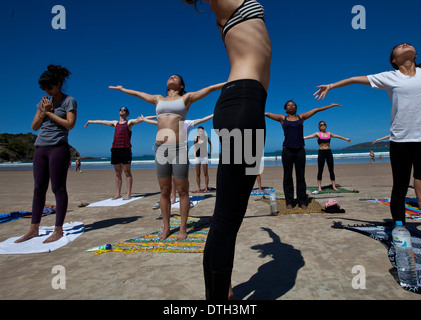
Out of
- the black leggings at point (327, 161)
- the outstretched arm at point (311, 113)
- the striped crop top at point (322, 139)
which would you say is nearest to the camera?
the outstretched arm at point (311, 113)

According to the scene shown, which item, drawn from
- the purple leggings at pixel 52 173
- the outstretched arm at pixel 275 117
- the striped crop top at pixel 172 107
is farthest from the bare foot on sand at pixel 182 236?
the outstretched arm at pixel 275 117

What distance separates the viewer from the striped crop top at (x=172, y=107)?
380 cm

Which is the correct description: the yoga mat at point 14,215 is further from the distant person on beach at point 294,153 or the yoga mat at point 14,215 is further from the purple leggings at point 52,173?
the distant person on beach at point 294,153

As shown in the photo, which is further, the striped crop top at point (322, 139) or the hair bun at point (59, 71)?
the striped crop top at point (322, 139)

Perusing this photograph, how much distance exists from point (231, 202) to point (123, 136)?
7.18 meters

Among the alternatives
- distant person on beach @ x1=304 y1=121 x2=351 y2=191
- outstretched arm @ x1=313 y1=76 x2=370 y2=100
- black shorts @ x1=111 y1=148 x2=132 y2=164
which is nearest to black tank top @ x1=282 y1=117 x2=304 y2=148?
outstretched arm @ x1=313 y1=76 x2=370 y2=100

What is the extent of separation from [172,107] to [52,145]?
78.7 inches

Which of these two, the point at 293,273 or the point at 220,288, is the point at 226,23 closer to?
the point at 220,288

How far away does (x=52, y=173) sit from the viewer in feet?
12.4

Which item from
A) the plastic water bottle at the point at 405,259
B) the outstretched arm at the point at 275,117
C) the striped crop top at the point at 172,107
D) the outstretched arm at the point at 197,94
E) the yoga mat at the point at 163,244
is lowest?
the yoga mat at the point at 163,244

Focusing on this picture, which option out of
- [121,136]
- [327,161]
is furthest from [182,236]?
[327,161]

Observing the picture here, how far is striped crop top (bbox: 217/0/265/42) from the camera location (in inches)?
55.9

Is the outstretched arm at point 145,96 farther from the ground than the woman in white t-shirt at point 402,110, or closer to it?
farther from the ground

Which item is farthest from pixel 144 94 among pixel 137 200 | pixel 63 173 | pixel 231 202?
pixel 137 200
